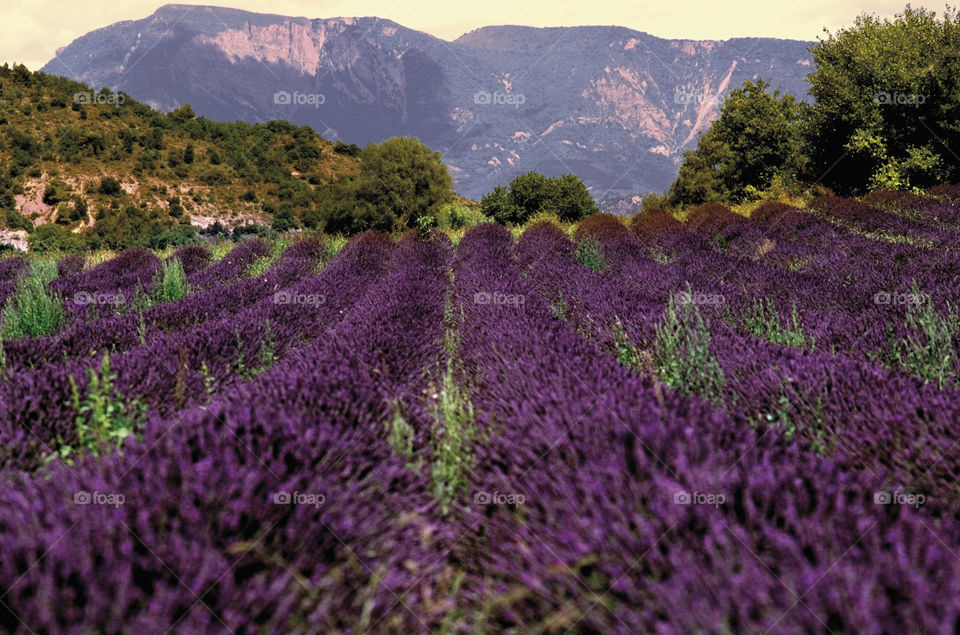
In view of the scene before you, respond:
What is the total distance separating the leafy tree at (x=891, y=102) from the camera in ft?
53.5

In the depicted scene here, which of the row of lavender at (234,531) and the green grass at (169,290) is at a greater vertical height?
the row of lavender at (234,531)

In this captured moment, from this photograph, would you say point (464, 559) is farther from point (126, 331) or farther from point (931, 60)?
point (931, 60)

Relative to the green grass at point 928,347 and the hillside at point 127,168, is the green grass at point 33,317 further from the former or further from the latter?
the hillside at point 127,168

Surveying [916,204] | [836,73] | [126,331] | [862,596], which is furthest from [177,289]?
[836,73]

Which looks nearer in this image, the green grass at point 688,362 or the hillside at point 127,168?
the green grass at point 688,362

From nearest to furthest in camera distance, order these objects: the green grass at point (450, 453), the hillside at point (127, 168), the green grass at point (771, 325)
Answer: the green grass at point (450, 453)
the green grass at point (771, 325)
the hillside at point (127, 168)

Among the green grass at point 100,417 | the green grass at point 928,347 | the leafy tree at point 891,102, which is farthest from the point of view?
the leafy tree at point 891,102

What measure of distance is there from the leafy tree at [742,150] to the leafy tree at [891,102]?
470 cm

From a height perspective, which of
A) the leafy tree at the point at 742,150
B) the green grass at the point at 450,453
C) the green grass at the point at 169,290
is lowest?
the green grass at the point at 169,290

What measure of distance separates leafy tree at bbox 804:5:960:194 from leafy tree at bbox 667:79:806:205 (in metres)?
4.70

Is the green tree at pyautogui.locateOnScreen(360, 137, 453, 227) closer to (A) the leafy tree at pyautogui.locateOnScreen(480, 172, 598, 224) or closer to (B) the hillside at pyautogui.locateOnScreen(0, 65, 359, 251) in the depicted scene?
(A) the leafy tree at pyautogui.locateOnScreen(480, 172, 598, 224)

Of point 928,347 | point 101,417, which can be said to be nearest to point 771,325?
point 928,347

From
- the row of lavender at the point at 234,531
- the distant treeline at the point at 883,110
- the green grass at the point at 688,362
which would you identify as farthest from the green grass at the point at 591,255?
the distant treeline at the point at 883,110

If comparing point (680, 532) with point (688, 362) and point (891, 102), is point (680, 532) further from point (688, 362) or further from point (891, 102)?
point (891, 102)
